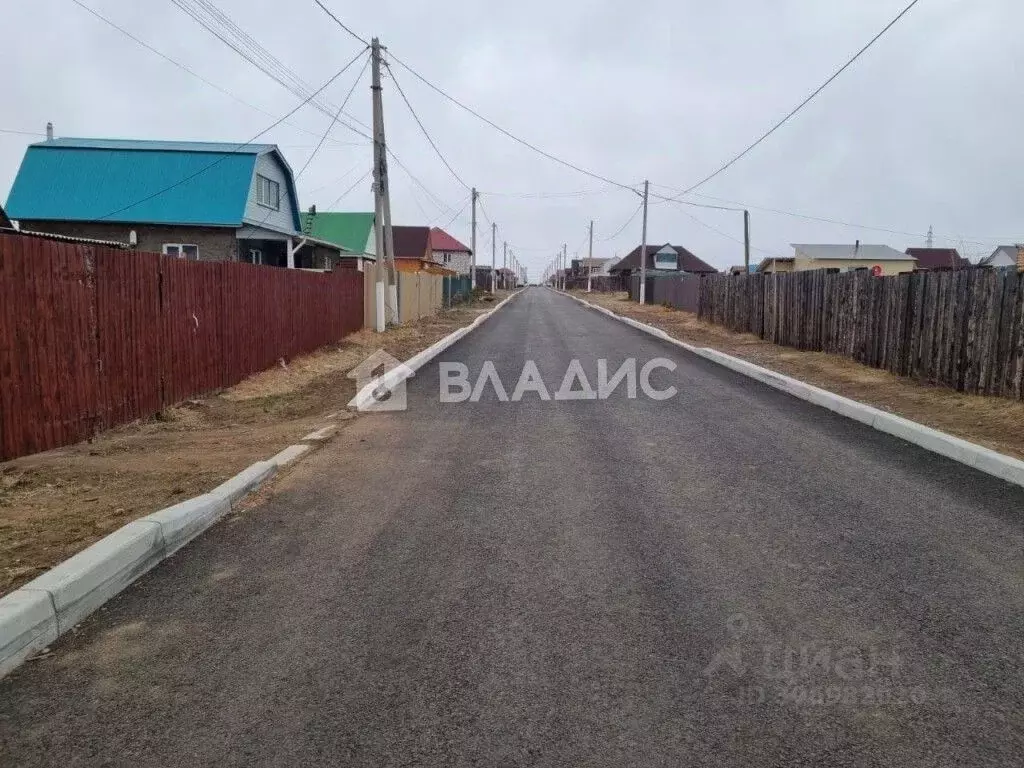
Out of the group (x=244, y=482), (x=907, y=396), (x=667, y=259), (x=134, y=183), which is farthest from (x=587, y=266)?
(x=244, y=482)

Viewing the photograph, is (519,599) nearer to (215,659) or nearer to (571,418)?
(215,659)

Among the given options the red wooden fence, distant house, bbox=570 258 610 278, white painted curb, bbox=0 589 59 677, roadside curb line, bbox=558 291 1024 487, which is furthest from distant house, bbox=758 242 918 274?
distant house, bbox=570 258 610 278

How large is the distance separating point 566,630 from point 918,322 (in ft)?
34.1

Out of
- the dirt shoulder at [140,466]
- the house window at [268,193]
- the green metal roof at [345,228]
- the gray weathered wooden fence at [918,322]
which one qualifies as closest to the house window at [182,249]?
the house window at [268,193]

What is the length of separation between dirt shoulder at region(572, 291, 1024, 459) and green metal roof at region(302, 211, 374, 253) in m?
29.5

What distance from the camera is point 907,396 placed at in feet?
36.1

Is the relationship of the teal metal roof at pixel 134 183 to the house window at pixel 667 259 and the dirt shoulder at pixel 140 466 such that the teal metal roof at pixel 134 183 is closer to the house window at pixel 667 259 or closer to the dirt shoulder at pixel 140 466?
the dirt shoulder at pixel 140 466

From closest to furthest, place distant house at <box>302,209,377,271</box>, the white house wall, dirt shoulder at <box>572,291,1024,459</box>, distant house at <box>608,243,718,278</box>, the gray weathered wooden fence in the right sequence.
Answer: dirt shoulder at <box>572,291,1024,459</box>, the gray weathered wooden fence, the white house wall, distant house at <box>302,209,377,271</box>, distant house at <box>608,243,718,278</box>

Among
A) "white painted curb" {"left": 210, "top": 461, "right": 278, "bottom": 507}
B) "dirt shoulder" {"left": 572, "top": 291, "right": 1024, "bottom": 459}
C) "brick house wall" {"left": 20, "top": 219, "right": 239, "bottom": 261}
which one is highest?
"brick house wall" {"left": 20, "top": 219, "right": 239, "bottom": 261}

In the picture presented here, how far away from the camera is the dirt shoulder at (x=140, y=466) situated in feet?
16.1

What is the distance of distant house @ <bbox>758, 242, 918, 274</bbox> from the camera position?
227 ft

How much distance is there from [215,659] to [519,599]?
1502mm

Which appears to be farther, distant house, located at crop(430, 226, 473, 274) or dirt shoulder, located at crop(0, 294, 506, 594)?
distant house, located at crop(430, 226, 473, 274)

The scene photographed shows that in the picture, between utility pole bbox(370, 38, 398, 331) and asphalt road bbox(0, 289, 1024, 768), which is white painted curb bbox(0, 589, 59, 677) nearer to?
asphalt road bbox(0, 289, 1024, 768)
